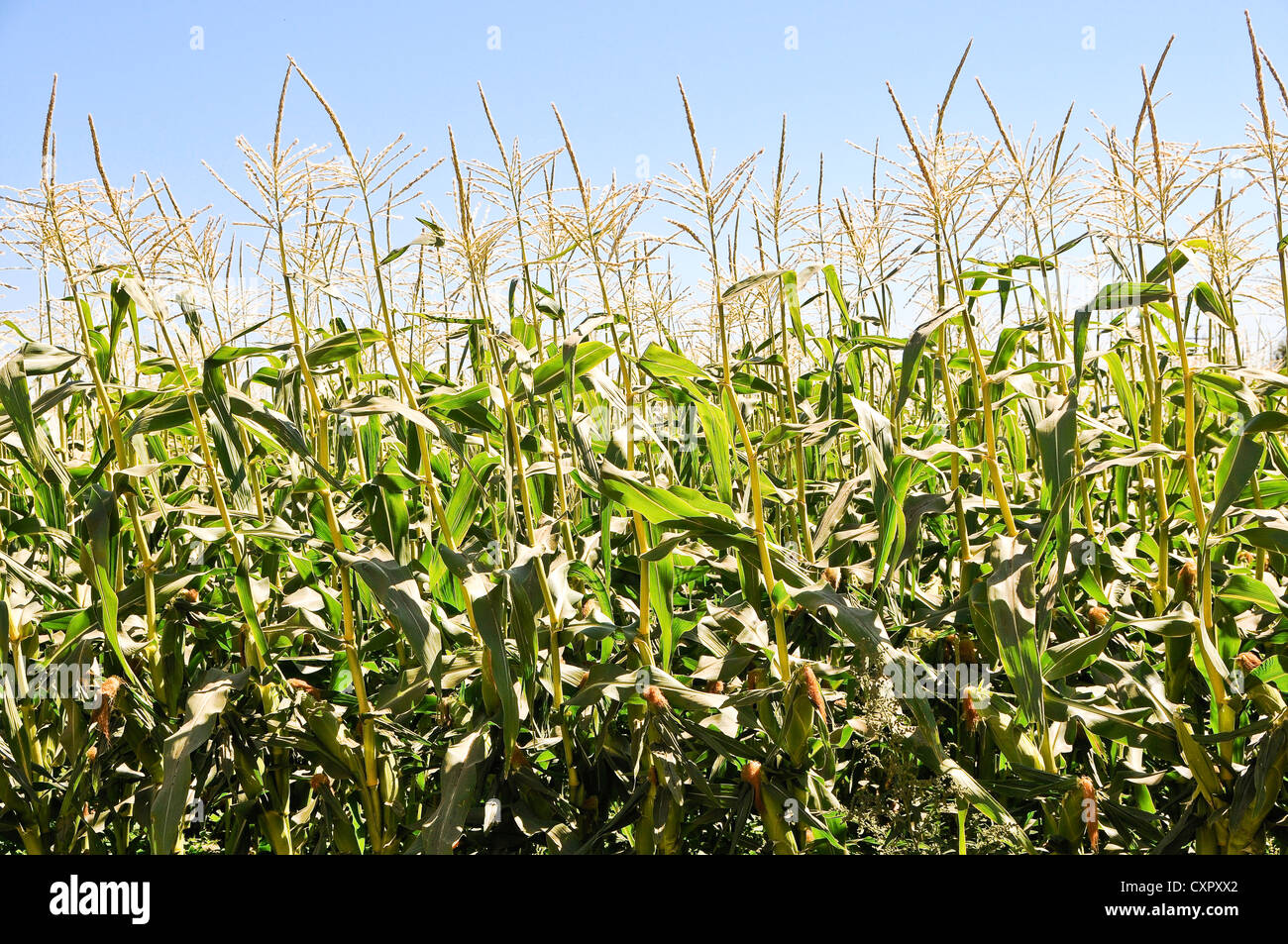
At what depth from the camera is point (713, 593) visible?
9.88ft

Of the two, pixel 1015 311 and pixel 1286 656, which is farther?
pixel 1015 311

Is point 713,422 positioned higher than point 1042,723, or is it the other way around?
point 713,422

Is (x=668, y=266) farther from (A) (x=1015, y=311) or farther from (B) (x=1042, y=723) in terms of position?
(B) (x=1042, y=723)

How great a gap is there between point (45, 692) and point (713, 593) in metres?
1.96

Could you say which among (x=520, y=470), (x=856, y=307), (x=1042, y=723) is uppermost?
(x=856, y=307)

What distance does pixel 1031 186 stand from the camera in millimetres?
2410
